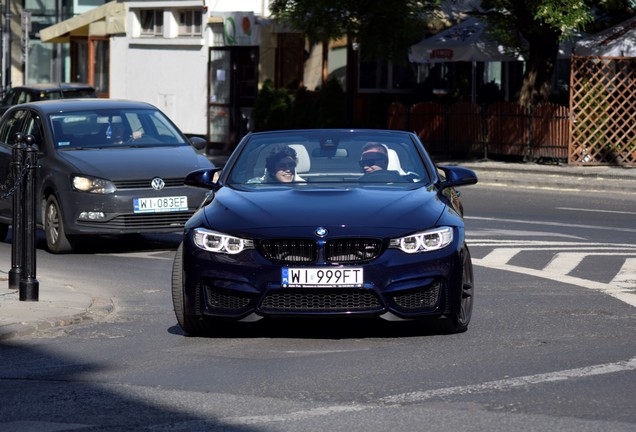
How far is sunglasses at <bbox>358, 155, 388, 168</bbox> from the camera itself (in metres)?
10.7

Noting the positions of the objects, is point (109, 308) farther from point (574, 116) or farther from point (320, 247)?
point (574, 116)

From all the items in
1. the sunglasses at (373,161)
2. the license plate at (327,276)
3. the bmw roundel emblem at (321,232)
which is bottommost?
the license plate at (327,276)

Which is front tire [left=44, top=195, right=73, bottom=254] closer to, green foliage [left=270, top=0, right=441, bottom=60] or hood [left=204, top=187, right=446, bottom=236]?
hood [left=204, top=187, right=446, bottom=236]

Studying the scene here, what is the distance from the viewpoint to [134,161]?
52.4 ft

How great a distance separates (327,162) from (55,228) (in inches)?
239

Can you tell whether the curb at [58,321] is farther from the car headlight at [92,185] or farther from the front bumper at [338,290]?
the car headlight at [92,185]

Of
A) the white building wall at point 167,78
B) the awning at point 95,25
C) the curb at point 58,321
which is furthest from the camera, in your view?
the awning at point 95,25

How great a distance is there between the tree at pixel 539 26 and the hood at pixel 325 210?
64.6ft

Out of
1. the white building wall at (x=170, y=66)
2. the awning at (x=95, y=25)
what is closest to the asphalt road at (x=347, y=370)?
the white building wall at (x=170, y=66)

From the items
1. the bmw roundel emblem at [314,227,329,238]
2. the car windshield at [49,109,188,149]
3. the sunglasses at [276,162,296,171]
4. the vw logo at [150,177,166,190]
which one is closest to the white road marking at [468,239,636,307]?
the sunglasses at [276,162,296,171]

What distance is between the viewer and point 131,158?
634 inches

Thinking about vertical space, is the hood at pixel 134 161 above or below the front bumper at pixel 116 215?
above

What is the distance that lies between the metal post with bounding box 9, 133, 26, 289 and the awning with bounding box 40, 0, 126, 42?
123 feet

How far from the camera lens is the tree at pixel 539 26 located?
2912 cm
